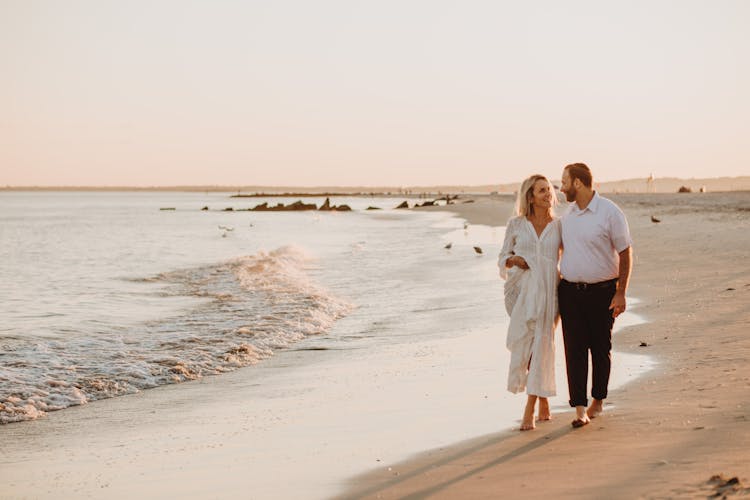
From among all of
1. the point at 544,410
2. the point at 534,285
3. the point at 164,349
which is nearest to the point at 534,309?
the point at 534,285

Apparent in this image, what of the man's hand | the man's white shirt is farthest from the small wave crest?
the man's hand

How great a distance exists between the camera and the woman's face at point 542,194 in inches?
251

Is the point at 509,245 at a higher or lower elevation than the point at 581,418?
higher

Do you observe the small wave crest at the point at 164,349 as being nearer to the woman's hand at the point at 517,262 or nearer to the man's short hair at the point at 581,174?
the woman's hand at the point at 517,262

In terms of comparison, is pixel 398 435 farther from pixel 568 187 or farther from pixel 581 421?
pixel 568 187

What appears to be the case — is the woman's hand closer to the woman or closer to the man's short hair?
the woman

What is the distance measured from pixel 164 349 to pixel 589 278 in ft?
22.5

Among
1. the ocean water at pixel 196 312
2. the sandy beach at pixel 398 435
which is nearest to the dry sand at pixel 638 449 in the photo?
the sandy beach at pixel 398 435

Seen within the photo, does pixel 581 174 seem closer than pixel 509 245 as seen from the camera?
Yes

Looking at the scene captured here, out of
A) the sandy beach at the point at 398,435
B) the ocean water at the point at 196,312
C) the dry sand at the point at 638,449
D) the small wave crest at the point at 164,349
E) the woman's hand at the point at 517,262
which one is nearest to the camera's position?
the dry sand at the point at 638,449

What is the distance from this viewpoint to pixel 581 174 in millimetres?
6289

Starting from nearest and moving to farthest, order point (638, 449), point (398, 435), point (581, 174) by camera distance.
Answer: point (638, 449) < point (398, 435) < point (581, 174)

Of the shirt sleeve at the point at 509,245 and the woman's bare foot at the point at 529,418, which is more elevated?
the shirt sleeve at the point at 509,245

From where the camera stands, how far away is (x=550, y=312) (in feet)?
21.0
